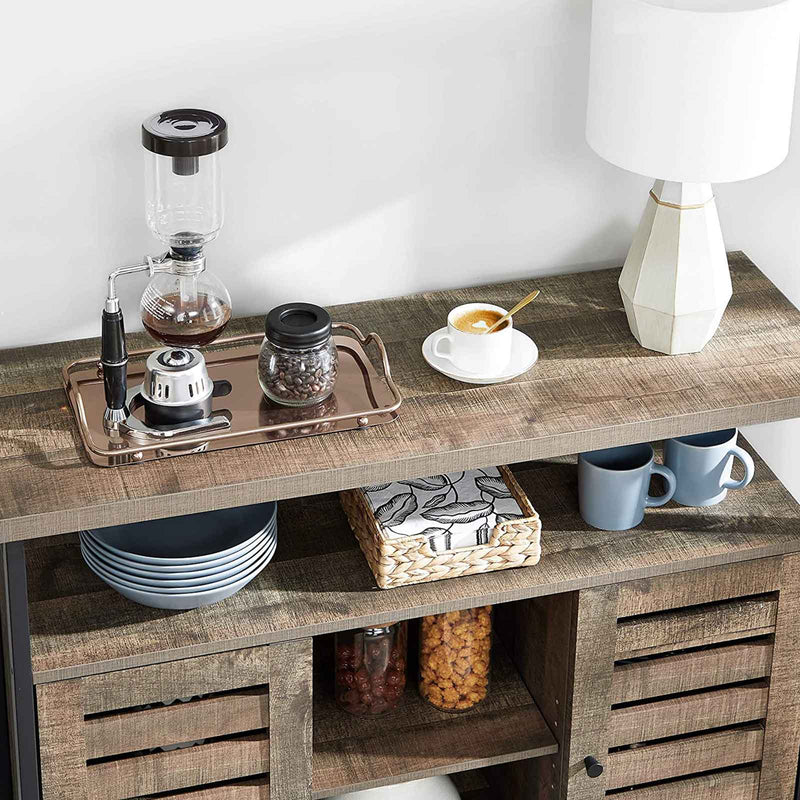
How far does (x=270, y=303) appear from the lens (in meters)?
2.10

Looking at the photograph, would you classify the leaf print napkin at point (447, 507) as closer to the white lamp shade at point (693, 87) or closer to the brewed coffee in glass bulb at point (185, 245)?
the brewed coffee in glass bulb at point (185, 245)

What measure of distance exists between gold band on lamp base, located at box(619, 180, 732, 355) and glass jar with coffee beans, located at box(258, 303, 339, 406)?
475mm

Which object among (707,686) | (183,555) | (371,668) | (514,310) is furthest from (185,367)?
(707,686)

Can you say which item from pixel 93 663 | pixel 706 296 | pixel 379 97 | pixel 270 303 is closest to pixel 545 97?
pixel 379 97

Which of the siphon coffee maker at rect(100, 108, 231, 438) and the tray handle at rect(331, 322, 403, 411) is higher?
the siphon coffee maker at rect(100, 108, 231, 438)

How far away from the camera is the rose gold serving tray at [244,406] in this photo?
178 cm

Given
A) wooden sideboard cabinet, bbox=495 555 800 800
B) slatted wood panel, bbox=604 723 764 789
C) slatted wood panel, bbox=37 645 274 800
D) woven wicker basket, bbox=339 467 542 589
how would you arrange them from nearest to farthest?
slatted wood panel, bbox=37 645 274 800, woven wicker basket, bbox=339 467 542 589, wooden sideboard cabinet, bbox=495 555 800 800, slatted wood panel, bbox=604 723 764 789

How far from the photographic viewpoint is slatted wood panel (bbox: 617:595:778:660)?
2.03 m

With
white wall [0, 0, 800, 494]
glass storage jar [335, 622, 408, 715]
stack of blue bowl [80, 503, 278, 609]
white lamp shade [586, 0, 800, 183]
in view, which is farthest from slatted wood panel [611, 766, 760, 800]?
white lamp shade [586, 0, 800, 183]

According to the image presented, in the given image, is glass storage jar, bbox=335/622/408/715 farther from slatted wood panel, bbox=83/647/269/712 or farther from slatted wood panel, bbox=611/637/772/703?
slatted wood panel, bbox=611/637/772/703

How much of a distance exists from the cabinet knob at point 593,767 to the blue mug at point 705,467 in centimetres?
42

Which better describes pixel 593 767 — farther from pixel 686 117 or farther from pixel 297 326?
pixel 686 117

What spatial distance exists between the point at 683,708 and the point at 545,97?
969mm

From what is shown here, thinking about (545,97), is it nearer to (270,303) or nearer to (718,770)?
(270,303)
